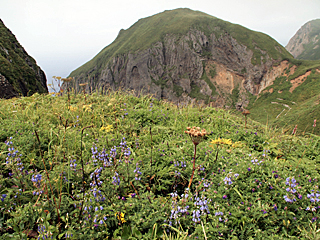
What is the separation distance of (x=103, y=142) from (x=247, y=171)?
8.32 ft

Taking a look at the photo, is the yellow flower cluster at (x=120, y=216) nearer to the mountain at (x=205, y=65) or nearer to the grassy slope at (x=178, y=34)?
the mountain at (x=205, y=65)

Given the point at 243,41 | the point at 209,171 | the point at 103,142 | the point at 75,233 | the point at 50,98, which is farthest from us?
the point at 243,41

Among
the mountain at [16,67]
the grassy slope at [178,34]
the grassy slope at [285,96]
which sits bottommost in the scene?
the grassy slope at [285,96]

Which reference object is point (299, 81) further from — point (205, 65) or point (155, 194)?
point (155, 194)

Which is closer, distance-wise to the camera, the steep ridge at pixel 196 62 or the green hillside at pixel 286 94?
the green hillside at pixel 286 94

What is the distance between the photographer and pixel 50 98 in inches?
236

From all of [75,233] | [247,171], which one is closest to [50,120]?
[75,233]

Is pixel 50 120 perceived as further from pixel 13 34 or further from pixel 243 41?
pixel 243 41

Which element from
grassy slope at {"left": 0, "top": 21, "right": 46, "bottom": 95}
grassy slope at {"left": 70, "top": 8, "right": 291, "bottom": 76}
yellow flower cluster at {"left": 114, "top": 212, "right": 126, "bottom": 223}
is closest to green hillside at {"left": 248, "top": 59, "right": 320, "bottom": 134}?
grassy slope at {"left": 70, "top": 8, "right": 291, "bottom": 76}

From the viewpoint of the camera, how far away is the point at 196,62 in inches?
6004

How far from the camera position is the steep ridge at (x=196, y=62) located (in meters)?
136

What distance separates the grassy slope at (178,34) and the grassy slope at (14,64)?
134 meters

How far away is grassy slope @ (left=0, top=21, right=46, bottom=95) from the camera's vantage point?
74.1ft

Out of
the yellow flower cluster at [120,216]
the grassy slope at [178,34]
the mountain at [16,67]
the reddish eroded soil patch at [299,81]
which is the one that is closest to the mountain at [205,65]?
the grassy slope at [178,34]
